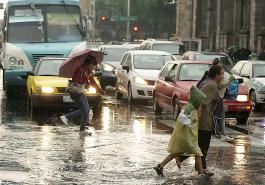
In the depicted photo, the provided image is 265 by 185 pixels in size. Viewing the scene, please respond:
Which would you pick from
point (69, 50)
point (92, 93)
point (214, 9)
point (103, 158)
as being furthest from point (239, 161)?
point (214, 9)

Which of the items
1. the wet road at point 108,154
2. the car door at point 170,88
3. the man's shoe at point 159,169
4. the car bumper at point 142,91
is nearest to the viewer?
the wet road at point 108,154

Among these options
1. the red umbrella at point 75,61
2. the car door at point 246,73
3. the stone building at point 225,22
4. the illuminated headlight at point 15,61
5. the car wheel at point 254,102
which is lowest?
the car wheel at point 254,102

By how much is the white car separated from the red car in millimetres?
2439

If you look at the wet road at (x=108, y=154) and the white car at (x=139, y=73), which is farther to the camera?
the white car at (x=139, y=73)

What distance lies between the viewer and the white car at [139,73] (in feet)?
71.7

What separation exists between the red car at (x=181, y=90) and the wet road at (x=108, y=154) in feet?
1.48

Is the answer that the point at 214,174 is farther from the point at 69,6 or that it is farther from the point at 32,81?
the point at 69,6

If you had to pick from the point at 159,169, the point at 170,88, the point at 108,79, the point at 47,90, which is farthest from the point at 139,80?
the point at 159,169

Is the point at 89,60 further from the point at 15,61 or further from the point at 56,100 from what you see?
the point at 15,61

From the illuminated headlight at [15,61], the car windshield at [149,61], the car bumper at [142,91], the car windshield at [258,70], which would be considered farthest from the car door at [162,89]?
the illuminated headlight at [15,61]

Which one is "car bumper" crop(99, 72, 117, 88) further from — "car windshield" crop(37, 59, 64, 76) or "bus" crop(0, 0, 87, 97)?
"car windshield" crop(37, 59, 64, 76)

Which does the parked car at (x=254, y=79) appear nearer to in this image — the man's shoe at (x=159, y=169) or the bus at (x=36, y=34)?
the bus at (x=36, y=34)

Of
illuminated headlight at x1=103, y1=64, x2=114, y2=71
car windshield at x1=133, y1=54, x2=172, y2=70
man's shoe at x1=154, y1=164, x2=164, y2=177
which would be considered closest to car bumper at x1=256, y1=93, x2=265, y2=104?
car windshield at x1=133, y1=54, x2=172, y2=70

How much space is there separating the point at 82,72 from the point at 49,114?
417 cm
